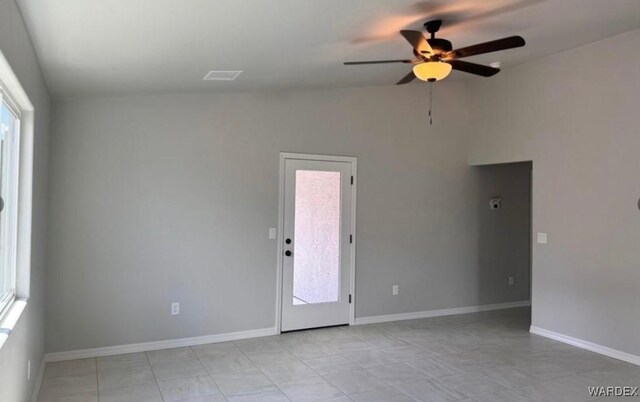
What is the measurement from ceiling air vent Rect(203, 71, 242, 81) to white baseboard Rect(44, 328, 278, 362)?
2518 mm

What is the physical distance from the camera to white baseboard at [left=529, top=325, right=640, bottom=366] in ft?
13.8

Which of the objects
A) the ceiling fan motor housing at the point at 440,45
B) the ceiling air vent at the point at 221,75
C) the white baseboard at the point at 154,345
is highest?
the ceiling fan motor housing at the point at 440,45

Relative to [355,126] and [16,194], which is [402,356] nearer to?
[355,126]

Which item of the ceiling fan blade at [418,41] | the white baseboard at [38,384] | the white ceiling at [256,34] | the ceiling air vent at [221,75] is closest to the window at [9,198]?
the white ceiling at [256,34]

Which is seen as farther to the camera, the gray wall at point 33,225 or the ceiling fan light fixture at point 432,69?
the ceiling fan light fixture at point 432,69

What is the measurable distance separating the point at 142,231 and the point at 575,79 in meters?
4.64

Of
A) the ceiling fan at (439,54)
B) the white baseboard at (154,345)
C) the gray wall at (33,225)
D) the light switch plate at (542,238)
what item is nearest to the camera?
the gray wall at (33,225)

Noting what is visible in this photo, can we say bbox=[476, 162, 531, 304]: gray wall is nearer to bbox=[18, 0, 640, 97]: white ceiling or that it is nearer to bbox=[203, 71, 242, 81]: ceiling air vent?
bbox=[18, 0, 640, 97]: white ceiling

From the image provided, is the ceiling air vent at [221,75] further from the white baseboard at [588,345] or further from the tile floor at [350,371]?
the white baseboard at [588,345]

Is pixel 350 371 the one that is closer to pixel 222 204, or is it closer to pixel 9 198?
pixel 222 204

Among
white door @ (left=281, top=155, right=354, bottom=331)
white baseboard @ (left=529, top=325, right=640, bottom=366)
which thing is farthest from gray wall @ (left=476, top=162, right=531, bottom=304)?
white door @ (left=281, top=155, right=354, bottom=331)

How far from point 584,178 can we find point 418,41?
110 inches

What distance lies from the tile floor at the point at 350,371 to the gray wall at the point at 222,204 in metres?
0.48

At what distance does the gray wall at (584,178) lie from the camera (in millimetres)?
4289
